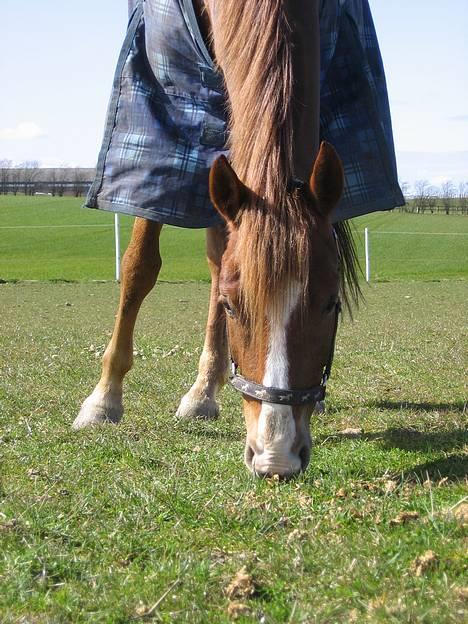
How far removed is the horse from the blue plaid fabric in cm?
66

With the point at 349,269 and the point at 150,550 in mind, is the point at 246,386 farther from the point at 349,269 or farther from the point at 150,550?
the point at 349,269

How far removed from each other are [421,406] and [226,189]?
240 centimetres

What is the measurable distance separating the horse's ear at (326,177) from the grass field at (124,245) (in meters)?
20.6

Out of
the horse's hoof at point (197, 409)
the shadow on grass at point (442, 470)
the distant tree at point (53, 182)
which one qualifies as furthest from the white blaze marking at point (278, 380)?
the distant tree at point (53, 182)

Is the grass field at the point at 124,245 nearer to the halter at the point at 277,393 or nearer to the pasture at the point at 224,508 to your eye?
the pasture at the point at 224,508

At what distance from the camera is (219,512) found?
2.79m

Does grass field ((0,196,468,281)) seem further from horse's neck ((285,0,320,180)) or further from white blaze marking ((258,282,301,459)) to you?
white blaze marking ((258,282,301,459))

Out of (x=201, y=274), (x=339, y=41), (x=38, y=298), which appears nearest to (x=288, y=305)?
(x=339, y=41)

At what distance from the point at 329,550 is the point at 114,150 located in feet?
9.42

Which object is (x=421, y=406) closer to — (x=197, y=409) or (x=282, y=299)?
(x=197, y=409)

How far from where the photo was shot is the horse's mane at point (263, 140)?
9.57 ft

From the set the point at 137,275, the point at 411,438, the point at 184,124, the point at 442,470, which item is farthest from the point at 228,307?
the point at 137,275

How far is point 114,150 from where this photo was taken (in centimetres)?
467

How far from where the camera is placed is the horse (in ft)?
9.52
